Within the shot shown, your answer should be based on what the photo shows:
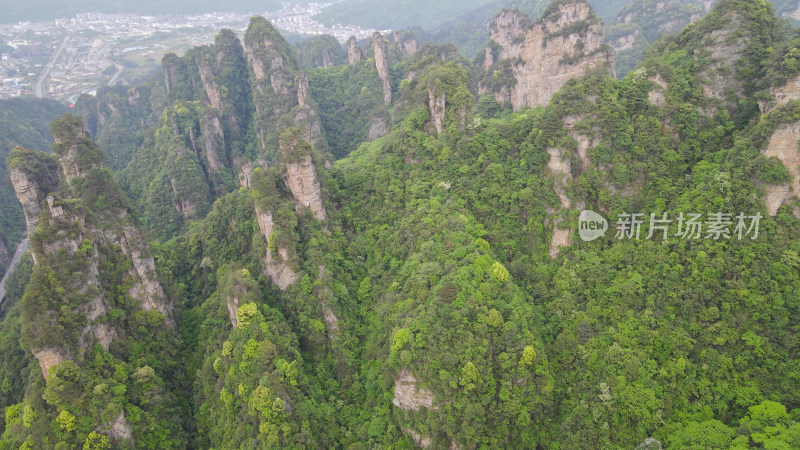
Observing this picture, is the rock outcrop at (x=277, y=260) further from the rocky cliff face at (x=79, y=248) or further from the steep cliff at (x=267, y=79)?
the steep cliff at (x=267, y=79)

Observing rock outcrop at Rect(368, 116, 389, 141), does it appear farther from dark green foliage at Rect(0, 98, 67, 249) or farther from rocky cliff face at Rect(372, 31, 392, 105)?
dark green foliage at Rect(0, 98, 67, 249)

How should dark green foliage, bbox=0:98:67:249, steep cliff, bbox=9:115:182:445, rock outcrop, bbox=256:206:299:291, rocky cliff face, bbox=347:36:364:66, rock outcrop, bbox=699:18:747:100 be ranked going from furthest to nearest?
rocky cliff face, bbox=347:36:364:66, dark green foliage, bbox=0:98:67:249, rock outcrop, bbox=256:206:299:291, rock outcrop, bbox=699:18:747:100, steep cliff, bbox=9:115:182:445

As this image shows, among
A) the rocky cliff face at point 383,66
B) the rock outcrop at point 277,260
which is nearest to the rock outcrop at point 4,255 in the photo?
the rock outcrop at point 277,260

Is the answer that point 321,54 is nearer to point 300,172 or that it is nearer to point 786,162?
point 300,172

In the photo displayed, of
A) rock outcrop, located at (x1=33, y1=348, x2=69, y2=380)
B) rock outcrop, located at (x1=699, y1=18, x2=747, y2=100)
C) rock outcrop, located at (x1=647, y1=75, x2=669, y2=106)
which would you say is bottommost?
rock outcrop, located at (x1=33, y1=348, x2=69, y2=380)

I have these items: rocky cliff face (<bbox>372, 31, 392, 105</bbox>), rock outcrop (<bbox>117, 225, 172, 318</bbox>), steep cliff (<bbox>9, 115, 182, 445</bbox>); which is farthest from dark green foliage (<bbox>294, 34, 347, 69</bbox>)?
rock outcrop (<bbox>117, 225, 172, 318</bbox>)

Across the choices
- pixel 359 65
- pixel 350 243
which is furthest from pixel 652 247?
pixel 359 65

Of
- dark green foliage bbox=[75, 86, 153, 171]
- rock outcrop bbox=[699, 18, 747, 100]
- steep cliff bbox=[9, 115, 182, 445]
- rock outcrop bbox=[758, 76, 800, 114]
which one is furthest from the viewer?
dark green foliage bbox=[75, 86, 153, 171]
